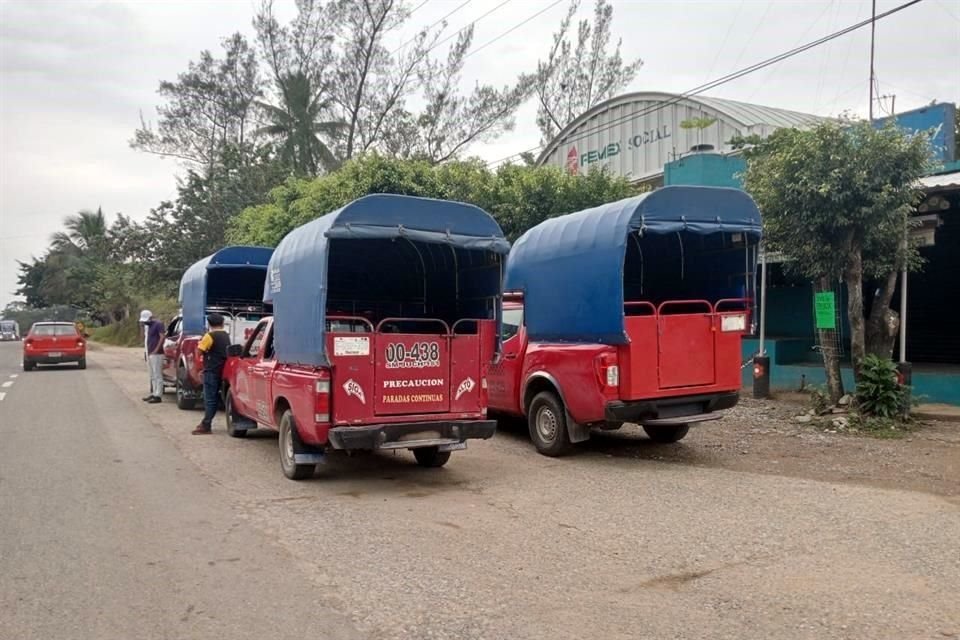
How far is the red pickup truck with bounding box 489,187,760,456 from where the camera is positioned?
28.3ft

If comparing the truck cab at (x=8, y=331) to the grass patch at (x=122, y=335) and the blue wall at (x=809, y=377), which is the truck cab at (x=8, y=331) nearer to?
the grass patch at (x=122, y=335)

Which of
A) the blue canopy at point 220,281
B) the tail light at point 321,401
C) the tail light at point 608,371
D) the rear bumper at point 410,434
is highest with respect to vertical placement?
the blue canopy at point 220,281

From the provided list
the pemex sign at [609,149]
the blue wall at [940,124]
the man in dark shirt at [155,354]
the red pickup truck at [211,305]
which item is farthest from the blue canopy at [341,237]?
the pemex sign at [609,149]

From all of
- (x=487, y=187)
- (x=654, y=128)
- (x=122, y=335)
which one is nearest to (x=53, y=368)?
(x=487, y=187)

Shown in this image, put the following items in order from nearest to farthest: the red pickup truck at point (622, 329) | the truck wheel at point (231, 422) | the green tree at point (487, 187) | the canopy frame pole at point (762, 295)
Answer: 1. the red pickup truck at point (622, 329)
2. the truck wheel at point (231, 422)
3. the canopy frame pole at point (762, 295)
4. the green tree at point (487, 187)

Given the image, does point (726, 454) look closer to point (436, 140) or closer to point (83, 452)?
point (83, 452)

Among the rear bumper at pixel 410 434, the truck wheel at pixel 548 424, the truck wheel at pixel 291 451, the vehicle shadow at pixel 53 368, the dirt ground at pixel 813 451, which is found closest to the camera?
the rear bumper at pixel 410 434

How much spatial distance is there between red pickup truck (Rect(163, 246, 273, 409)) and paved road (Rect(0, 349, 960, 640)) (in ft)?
16.4

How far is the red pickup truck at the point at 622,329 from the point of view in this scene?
28.3 feet

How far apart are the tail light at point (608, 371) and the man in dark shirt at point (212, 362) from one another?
547 centimetres

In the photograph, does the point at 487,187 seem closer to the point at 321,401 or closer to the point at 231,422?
the point at 231,422

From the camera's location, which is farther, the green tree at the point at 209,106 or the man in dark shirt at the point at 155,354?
the green tree at the point at 209,106

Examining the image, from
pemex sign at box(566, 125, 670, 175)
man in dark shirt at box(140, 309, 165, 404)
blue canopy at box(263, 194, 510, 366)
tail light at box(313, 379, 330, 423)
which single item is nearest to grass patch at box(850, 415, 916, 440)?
blue canopy at box(263, 194, 510, 366)

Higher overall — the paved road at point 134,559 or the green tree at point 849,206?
the green tree at point 849,206
